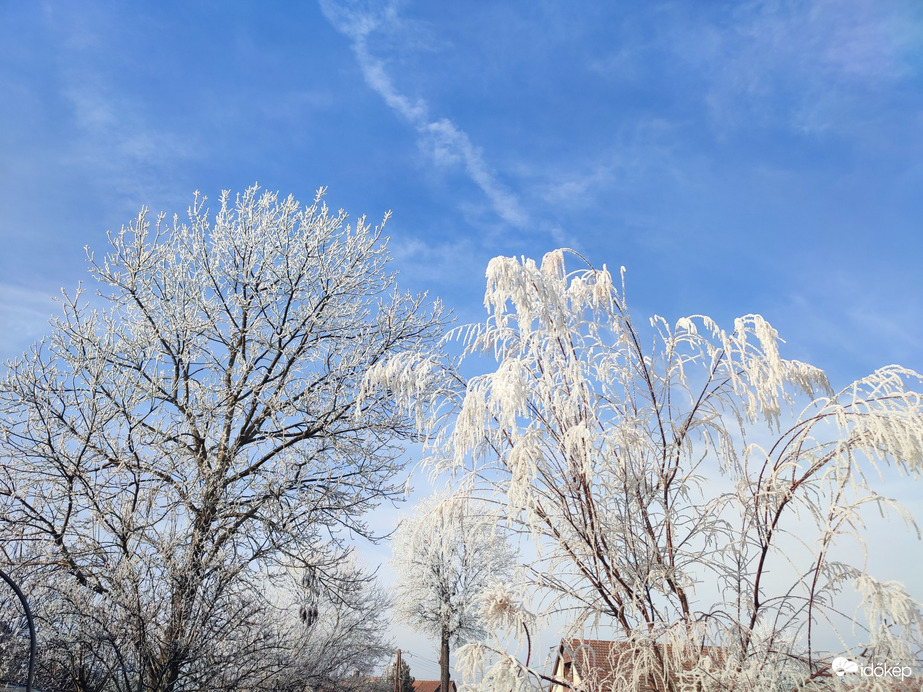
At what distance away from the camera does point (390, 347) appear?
902 centimetres

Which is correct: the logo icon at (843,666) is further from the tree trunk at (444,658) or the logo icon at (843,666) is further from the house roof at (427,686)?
the house roof at (427,686)

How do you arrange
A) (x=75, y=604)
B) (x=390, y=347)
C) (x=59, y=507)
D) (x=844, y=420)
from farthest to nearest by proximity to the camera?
(x=390, y=347)
(x=59, y=507)
(x=75, y=604)
(x=844, y=420)

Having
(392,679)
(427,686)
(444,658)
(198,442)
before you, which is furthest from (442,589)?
(427,686)

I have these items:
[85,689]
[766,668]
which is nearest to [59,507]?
[85,689]

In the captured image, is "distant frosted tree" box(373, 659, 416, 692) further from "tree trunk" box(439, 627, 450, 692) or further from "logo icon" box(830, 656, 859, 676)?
"logo icon" box(830, 656, 859, 676)

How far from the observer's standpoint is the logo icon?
3385mm

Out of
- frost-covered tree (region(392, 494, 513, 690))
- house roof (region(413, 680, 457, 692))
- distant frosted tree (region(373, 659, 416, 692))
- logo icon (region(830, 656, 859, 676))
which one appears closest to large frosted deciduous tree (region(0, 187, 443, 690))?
logo icon (region(830, 656, 859, 676))

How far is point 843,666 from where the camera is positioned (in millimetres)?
3424

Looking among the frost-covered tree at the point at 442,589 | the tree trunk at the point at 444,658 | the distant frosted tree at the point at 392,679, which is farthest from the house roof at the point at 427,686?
the frost-covered tree at the point at 442,589

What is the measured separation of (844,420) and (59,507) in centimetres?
739

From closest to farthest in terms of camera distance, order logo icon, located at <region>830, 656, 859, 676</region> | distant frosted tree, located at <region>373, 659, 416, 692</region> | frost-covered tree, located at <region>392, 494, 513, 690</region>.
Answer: logo icon, located at <region>830, 656, 859, 676</region>, frost-covered tree, located at <region>392, 494, 513, 690</region>, distant frosted tree, located at <region>373, 659, 416, 692</region>

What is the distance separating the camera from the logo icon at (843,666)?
3385 mm

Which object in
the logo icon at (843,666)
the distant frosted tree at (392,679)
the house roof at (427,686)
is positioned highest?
the logo icon at (843,666)

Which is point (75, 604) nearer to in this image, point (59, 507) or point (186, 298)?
point (59, 507)
